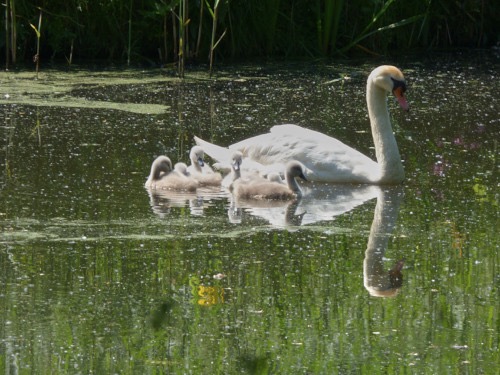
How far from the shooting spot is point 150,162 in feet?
25.6

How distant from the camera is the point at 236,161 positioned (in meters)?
7.31

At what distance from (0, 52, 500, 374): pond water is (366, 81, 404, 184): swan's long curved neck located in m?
0.17

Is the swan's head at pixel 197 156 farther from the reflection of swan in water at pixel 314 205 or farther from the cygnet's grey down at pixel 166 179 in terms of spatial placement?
the reflection of swan in water at pixel 314 205

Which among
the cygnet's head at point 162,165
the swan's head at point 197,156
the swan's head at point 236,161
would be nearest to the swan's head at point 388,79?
the swan's head at point 236,161

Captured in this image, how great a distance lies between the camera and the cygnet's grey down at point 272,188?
6973mm

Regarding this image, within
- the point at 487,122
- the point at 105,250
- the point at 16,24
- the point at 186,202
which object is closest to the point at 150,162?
the point at 186,202

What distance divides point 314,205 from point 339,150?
2.61ft

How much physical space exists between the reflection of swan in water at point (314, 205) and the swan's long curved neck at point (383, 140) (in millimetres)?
130

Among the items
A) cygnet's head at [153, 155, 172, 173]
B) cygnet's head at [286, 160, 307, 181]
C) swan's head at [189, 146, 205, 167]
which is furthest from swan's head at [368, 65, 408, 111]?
cygnet's head at [153, 155, 172, 173]

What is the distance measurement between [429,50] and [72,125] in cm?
609

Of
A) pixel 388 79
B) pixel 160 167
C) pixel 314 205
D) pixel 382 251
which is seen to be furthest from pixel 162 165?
pixel 382 251

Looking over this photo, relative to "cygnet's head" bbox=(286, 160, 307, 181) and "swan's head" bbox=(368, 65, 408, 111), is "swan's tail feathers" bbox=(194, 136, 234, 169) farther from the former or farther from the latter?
"swan's head" bbox=(368, 65, 408, 111)

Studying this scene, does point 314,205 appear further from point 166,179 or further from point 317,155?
point 166,179

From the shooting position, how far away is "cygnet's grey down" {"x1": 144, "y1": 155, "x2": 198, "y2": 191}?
7.09m
